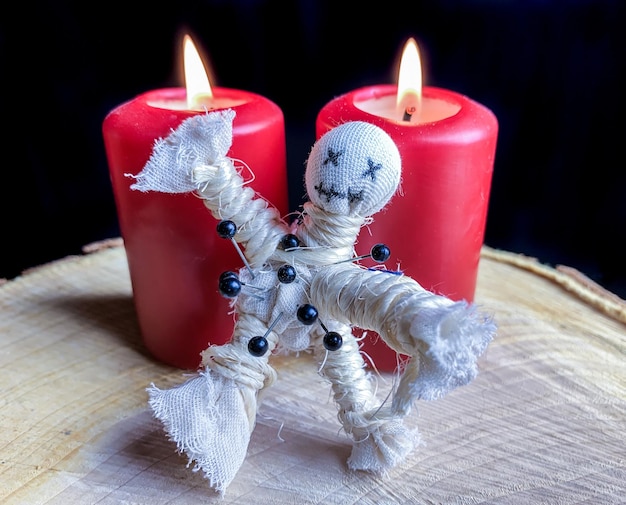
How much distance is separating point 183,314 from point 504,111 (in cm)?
62

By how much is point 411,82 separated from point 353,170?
0.66ft

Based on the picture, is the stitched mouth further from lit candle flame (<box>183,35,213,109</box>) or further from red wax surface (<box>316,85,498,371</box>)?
lit candle flame (<box>183,35,213,109</box>)

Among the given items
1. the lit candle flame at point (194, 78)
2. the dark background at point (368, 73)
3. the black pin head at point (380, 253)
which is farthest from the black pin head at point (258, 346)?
the dark background at point (368, 73)

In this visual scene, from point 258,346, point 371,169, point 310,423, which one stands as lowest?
point 310,423

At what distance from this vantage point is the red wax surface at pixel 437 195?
1.72 feet

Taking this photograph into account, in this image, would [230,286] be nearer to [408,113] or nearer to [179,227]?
[179,227]

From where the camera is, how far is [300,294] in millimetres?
483

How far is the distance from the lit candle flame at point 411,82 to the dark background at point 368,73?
350 mm

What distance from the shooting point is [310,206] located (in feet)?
1.60

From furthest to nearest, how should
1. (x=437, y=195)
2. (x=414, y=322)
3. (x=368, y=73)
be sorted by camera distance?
(x=368, y=73) < (x=437, y=195) < (x=414, y=322)

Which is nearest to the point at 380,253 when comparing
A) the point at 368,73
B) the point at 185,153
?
the point at 185,153

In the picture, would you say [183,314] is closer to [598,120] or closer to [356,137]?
[356,137]

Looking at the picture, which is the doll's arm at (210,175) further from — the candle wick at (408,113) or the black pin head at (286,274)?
the candle wick at (408,113)

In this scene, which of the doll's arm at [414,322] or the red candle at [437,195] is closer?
the doll's arm at [414,322]
